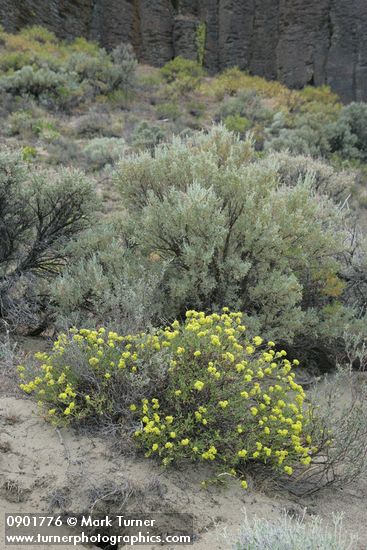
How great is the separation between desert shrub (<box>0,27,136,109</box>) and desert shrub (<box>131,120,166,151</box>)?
3.35m

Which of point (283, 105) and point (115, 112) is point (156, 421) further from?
point (283, 105)

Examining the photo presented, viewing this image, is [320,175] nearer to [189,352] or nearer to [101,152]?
[101,152]

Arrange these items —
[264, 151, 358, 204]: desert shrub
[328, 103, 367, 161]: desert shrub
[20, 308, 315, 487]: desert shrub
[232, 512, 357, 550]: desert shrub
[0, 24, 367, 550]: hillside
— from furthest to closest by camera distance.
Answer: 1. [328, 103, 367, 161]: desert shrub
2. [264, 151, 358, 204]: desert shrub
3. [20, 308, 315, 487]: desert shrub
4. [0, 24, 367, 550]: hillside
5. [232, 512, 357, 550]: desert shrub

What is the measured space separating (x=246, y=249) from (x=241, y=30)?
800 inches

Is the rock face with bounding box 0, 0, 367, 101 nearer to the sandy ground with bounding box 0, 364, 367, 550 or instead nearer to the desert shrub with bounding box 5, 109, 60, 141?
the desert shrub with bounding box 5, 109, 60, 141

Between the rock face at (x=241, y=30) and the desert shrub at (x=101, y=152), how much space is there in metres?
Result: 10.7

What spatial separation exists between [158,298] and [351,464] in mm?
2382

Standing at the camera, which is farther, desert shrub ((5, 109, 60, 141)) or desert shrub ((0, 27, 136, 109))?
desert shrub ((0, 27, 136, 109))

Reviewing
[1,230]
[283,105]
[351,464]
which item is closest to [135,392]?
[351,464]

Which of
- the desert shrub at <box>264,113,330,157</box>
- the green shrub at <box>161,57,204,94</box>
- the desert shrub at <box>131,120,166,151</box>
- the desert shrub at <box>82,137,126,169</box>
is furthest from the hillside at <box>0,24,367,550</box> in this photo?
the green shrub at <box>161,57,204,94</box>

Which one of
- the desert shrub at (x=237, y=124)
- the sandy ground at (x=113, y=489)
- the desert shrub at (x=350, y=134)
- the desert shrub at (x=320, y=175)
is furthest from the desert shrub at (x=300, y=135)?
the sandy ground at (x=113, y=489)

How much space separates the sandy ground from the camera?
3164mm

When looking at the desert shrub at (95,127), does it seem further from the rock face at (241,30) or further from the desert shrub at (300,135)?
the rock face at (241,30)

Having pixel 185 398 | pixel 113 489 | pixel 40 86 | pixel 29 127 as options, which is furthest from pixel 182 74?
pixel 113 489
